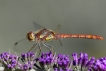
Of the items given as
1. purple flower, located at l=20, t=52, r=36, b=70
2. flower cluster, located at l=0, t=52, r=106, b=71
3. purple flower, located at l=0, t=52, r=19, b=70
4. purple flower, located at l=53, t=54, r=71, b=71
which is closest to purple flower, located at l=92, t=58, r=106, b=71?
flower cluster, located at l=0, t=52, r=106, b=71

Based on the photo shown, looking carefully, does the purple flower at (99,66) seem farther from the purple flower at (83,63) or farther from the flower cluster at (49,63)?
the purple flower at (83,63)

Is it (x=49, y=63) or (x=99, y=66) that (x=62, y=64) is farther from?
(x=99, y=66)

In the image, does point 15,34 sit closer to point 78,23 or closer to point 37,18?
point 37,18

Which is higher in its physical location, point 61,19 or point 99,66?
point 61,19

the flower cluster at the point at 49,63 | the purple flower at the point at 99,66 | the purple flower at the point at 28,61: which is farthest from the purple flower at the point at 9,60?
the purple flower at the point at 99,66

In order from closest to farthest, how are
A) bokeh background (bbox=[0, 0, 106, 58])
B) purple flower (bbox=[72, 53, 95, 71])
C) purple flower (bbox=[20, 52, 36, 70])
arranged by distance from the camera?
purple flower (bbox=[20, 52, 36, 70]) → purple flower (bbox=[72, 53, 95, 71]) → bokeh background (bbox=[0, 0, 106, 58])

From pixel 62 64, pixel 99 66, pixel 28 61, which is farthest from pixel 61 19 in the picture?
pixel 99 66

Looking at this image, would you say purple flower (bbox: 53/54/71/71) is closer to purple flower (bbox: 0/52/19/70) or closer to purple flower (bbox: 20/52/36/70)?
purple flower (bbox: 20/52/36/70)

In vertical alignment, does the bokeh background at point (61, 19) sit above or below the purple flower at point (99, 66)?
above
